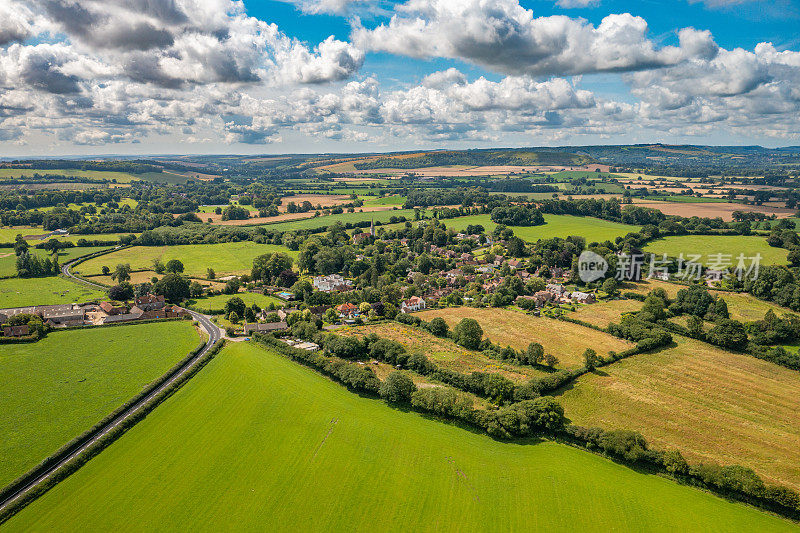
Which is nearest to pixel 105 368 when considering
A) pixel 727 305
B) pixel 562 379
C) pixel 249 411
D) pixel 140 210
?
pixel 249 411

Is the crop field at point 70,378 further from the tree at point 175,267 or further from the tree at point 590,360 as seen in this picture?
the tree at point 590,360

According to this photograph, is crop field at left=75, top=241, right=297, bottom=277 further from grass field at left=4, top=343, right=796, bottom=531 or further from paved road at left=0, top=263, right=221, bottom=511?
grass field at left=4, top=343, right=796, bottom=531

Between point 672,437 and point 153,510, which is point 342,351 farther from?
point 672,437

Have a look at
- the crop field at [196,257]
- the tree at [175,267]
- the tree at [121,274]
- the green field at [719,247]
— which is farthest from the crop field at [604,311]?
the tree at [121,274]

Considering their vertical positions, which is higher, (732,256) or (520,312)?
(732,256)

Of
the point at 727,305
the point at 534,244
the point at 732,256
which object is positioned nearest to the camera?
the point at 727,305

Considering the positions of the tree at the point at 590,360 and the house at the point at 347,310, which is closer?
the tree at the point at 590,360
